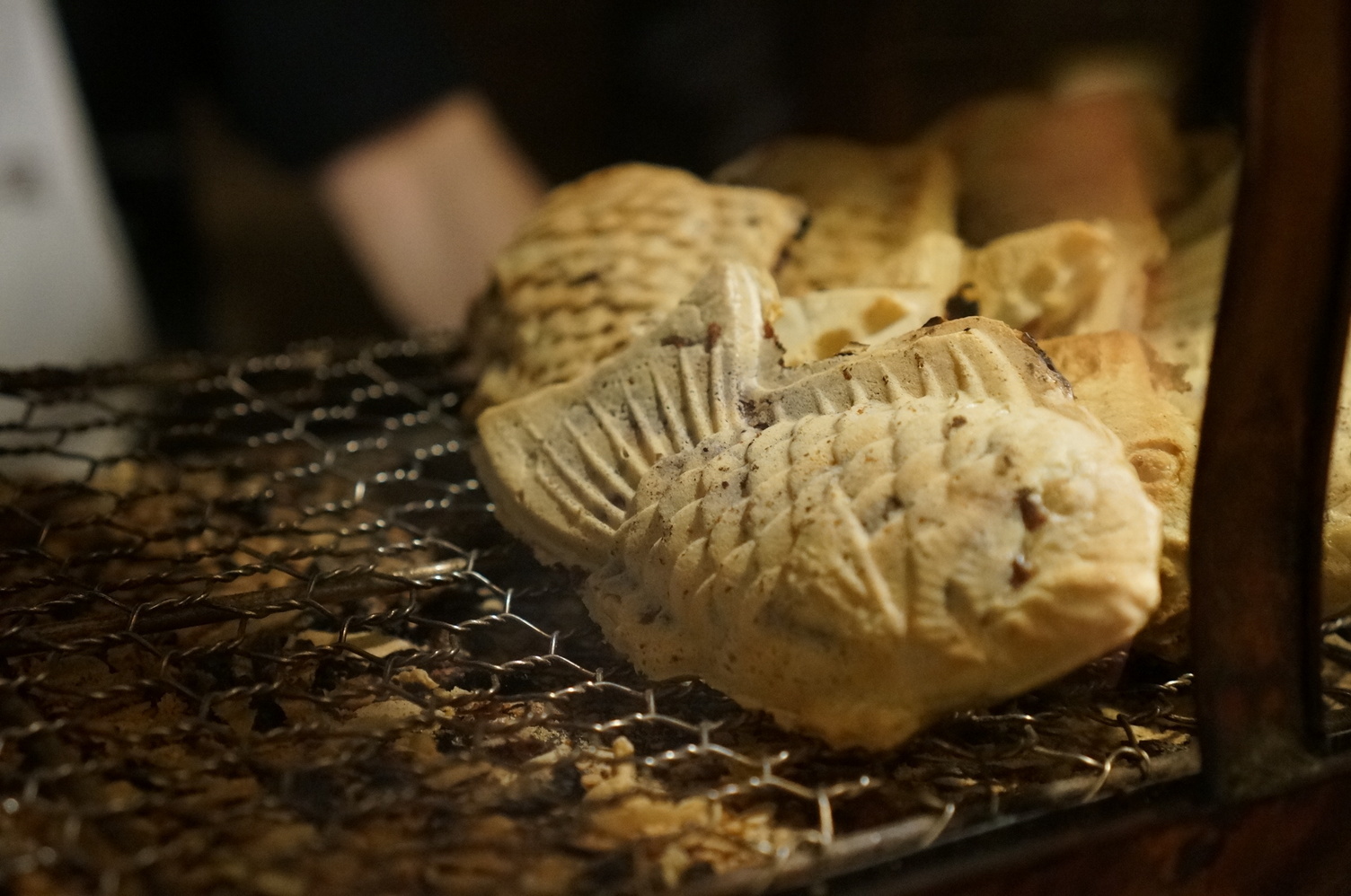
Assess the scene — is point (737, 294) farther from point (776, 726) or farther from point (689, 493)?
point (776, 726)

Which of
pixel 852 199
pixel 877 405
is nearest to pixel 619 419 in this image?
pixel 877 405

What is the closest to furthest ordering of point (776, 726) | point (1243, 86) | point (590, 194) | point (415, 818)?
point (1243, 86) → point (415, 818) → point (776, 726) → point (590, 194)

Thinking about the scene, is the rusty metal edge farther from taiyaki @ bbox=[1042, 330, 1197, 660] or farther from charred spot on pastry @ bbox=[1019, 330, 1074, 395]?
charred spot on pastry @ bbox=[1019, 330, 1074, 395]

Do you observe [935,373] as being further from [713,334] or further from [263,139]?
[263,139]

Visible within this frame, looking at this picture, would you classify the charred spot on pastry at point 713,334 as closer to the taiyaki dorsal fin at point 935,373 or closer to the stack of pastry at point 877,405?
the stack of pastry at point 877,405

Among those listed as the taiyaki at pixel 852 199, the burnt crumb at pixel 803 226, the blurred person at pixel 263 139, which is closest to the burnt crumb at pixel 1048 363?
the taiyaki at pixel 852 199

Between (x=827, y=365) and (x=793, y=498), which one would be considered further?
(x=827, y=365)

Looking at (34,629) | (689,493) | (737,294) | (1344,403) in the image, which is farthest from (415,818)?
(1344,403)
